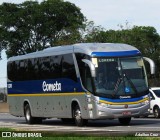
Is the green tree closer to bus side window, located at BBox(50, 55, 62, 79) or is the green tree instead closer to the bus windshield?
bus side window, located at BBox(50, 55, 62, 79)

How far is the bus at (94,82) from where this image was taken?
81.5 feet

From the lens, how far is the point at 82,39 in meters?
60.5

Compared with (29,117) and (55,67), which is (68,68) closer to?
(55,67)

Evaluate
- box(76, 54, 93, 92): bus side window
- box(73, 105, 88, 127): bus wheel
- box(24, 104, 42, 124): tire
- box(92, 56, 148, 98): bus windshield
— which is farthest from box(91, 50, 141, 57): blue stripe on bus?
box(24, 104, 42, 124): tire

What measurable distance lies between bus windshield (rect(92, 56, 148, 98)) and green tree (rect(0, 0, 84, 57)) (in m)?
60.7

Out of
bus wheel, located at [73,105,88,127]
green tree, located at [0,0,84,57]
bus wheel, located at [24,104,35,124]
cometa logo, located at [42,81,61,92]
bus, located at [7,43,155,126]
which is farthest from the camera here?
green tree, located at [0,0,84,57]

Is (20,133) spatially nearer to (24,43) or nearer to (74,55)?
(74,55)

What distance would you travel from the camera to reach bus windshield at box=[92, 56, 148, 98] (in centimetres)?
2483

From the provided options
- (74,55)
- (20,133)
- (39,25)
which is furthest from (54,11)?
(20,133)

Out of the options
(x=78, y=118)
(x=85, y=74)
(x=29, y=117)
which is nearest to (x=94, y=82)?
(x=85, y=74)

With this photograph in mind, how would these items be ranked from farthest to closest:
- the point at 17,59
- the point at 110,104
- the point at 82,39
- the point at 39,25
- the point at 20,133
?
the point at 39,25 → the point at 82,39 → the point at 17,59 → the point at 110,104 → the point at 20,133

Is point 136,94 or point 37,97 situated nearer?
point 136,94

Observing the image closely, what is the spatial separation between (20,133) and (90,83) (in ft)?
40.5

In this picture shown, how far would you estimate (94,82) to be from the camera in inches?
980
